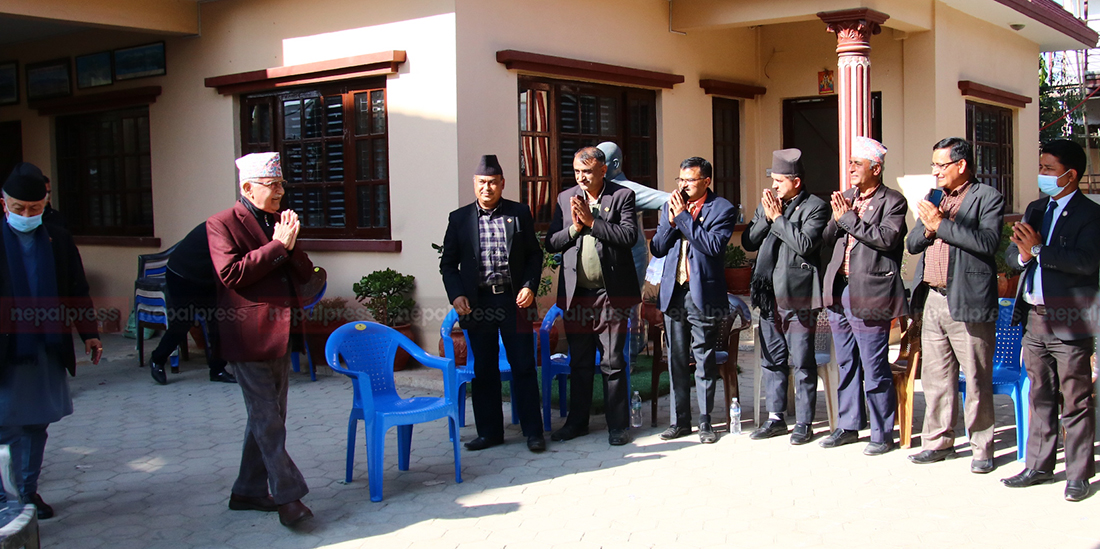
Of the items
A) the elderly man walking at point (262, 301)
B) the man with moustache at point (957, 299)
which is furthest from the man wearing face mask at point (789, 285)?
the elderly man walking at point (262, 301)

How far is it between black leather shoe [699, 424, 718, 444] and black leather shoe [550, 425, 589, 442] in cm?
79

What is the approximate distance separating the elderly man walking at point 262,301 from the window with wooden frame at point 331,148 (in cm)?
420

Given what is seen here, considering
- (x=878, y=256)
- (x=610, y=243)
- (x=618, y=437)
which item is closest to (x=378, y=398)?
(x=618, y=437)

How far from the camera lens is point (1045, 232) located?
4.96 metres

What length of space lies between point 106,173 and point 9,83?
6.96ft

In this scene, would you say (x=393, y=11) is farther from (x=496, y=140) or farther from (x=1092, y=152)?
(x=1092, y=152)

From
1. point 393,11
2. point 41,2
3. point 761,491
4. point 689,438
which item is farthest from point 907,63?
point 41,2

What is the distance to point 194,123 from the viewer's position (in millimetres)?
10203

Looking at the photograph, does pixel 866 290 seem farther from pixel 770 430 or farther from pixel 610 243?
pixel 610 243

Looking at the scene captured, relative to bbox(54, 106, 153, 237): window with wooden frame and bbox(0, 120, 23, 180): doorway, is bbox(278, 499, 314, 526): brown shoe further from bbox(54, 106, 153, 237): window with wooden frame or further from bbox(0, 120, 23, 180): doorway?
bbox(0, 120, 23, 180): doorway

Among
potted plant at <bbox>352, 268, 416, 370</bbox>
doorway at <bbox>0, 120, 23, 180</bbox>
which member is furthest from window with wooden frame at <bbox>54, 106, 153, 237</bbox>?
potted plant at <bbox>352, 268, 416, 370</bbox>

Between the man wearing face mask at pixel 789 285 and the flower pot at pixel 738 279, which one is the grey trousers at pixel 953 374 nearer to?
the man wearing face mask at pixel 789 285

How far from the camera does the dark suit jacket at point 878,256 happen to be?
18.1 ft

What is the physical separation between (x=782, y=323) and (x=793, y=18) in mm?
4916
